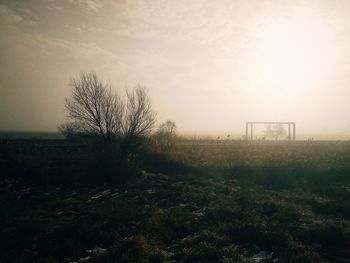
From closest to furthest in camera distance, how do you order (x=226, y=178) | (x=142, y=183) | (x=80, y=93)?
1. (x=142, y=183)
2. (x=226, y=178)
3. (x=80, y=93)

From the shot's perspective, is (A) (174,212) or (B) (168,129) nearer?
(A) (174,212)

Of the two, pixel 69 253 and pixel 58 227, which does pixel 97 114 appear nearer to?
pixel 58 227

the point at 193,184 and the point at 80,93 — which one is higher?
the point at 80,93

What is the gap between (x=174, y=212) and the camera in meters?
11.7

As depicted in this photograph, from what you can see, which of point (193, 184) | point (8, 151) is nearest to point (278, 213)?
point (193, 184)

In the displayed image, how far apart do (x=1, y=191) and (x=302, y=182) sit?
1596 centimetres

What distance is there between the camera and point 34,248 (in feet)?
29.2

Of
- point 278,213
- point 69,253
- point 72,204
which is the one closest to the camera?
point 69,253

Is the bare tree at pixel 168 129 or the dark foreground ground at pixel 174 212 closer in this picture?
the dark foreground ground at pixel 174 212

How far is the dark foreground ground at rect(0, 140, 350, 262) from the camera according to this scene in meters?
8.38

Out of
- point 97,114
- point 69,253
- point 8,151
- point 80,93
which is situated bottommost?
point 69,253

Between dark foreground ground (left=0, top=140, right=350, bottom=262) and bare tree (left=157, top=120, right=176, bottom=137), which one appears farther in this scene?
bare tree (left=157, top=120, right=176, bottom=137)

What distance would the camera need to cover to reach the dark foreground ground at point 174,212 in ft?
27.5

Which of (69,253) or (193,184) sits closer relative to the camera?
(69,253)
